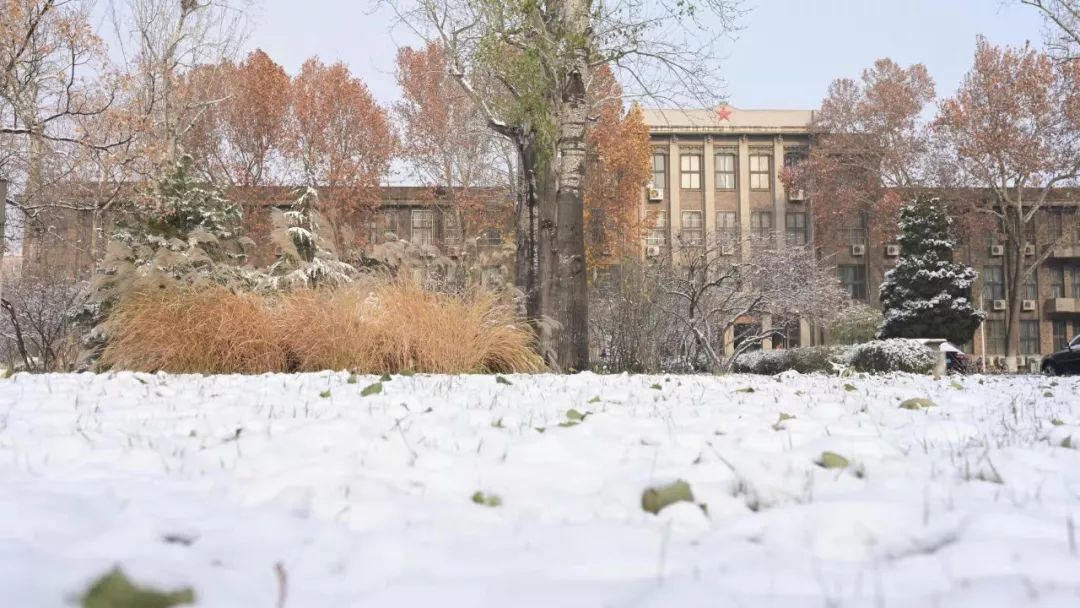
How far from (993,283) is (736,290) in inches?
1171

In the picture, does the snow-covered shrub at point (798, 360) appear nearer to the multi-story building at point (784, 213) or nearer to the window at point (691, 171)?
the multi-story building at point (784, 213)

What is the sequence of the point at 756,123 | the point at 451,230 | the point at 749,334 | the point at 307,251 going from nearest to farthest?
the point at 307,251 → the point at 749,334 → the point at 451,230 → the point at 756,123

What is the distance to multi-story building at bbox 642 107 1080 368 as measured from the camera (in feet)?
127

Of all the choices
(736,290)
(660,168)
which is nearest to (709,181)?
(660,168)

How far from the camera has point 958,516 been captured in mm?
1609

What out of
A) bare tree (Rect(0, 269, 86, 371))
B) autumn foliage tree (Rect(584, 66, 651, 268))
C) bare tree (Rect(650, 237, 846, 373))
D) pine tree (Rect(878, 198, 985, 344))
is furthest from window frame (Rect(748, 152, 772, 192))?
bare tree (Rect(0, 269, 86, 371))

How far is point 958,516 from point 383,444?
1595 millimetres

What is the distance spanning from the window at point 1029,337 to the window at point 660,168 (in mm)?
20369

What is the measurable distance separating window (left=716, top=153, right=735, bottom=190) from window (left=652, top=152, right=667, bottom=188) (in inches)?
114

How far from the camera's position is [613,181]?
24.8 metres

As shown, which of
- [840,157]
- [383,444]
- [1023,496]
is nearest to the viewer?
[1023,496]

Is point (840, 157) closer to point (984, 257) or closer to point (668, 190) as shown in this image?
point (668, 190)

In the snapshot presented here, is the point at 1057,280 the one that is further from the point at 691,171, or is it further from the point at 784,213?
the point at 691,171

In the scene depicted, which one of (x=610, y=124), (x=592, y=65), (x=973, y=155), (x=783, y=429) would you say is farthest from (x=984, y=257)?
(x=783, y=429)
